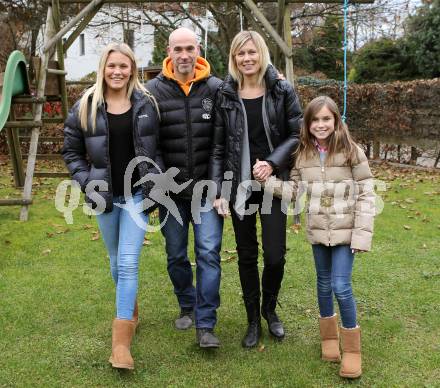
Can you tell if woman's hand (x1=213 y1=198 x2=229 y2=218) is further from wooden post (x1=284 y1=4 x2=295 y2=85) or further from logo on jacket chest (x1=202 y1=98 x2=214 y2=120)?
wooden post (x1=284 y1=4 x2=295 y2=85)

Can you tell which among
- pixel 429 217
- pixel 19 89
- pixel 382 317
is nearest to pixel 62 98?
pixel 19 89

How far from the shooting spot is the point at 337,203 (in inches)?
124

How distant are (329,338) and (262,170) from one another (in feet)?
3.72

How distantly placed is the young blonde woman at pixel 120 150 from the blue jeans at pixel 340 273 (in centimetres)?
111

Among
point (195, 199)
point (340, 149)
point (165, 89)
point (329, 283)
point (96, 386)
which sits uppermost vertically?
point (165, 89)

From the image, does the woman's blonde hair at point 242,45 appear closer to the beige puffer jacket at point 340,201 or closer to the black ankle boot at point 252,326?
the beige puffer jacket at point 340,201

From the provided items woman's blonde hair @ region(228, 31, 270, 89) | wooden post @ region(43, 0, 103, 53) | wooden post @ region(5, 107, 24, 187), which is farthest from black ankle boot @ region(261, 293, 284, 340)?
wooden post @ region(5, 107, 24, 187)

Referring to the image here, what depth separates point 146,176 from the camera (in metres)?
3.27

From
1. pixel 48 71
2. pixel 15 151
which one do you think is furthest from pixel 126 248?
pixel 15 151

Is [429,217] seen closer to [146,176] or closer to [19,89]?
[146,176]

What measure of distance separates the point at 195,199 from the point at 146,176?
366mm

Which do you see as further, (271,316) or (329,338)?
(271,316)

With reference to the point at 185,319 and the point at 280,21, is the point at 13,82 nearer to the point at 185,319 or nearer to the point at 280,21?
the point at 280,21

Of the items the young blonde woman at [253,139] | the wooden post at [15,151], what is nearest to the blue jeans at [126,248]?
the young blonde woman at [253,139]
